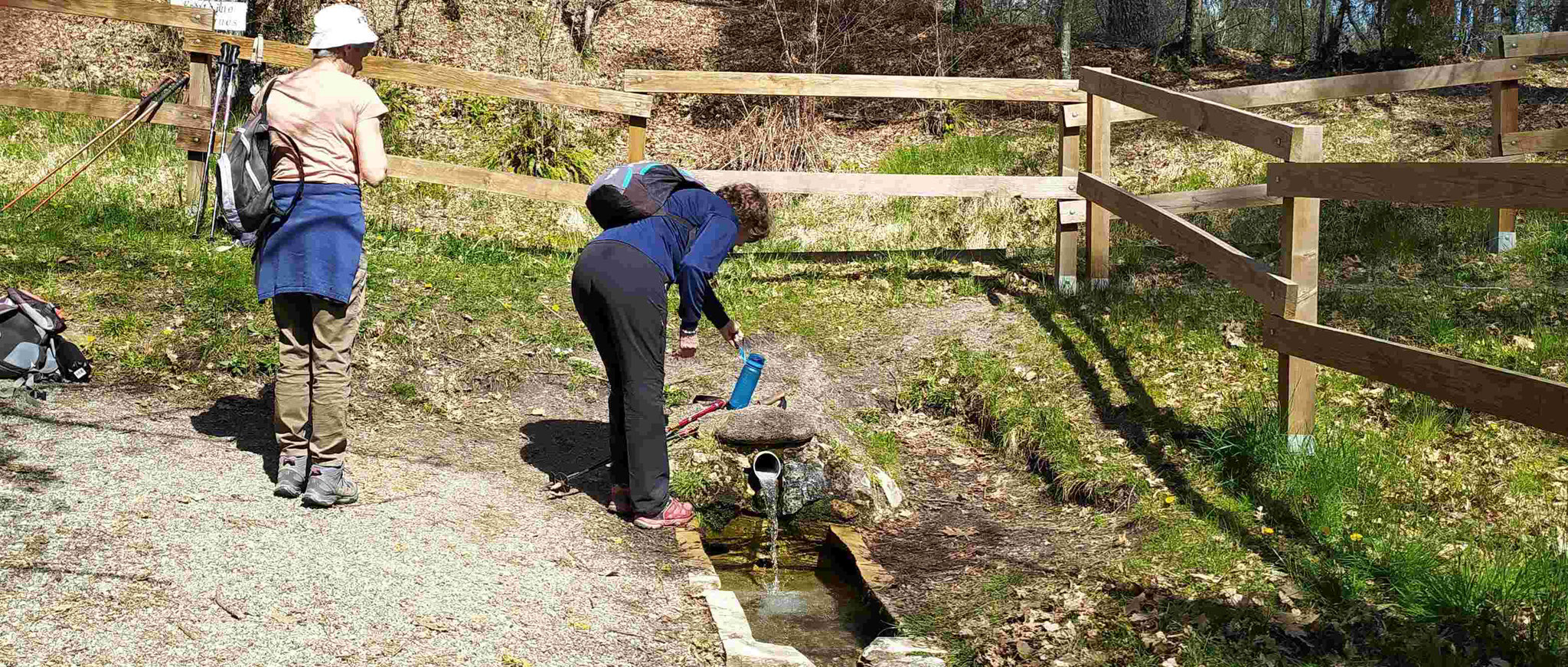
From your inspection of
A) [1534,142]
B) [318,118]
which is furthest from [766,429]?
[1534,142]

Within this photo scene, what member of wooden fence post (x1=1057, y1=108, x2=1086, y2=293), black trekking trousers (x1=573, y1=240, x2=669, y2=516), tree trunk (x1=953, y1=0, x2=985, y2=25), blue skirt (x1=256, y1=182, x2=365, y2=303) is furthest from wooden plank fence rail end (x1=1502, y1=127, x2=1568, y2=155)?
tree trunk (x1=953, y1=0, x2=985, y2=25)

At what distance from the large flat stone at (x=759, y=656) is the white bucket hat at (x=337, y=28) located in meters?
2.56

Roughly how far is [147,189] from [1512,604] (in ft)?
32.8

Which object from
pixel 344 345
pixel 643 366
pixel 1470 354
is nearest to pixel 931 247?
pixel 1470 354

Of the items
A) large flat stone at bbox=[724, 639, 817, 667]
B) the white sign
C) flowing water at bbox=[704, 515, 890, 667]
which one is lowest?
A: flowing water at bbox=[704, 515, 890, 667]

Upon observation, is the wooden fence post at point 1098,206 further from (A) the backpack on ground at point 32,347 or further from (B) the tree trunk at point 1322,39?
(B) the tree trunk at point 1322,39

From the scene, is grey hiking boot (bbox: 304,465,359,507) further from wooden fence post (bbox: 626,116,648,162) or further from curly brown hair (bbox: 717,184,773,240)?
wooden fence post (bbox: 626,116,648,162)

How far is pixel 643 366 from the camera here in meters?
4.87

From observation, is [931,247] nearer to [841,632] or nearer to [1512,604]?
[841,632]

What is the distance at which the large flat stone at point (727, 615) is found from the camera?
13.8 ft

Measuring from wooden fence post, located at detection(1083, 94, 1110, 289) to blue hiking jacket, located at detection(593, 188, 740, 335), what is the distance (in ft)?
12.4

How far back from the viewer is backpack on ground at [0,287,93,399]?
228 inches

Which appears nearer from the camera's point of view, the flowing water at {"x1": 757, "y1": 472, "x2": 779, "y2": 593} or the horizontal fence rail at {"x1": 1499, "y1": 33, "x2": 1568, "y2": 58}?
the flowing water at {"x1": 757, "y1": 472, "x2": 779, "y2": 593}

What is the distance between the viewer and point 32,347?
19.1ft
